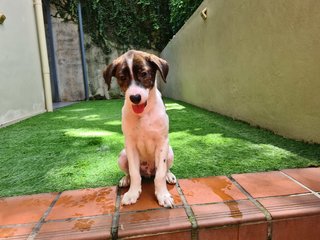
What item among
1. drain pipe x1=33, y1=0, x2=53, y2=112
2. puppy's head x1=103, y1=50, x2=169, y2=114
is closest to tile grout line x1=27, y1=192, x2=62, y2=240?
puppy's head x1=103, y1=50, x2=169, y2=114

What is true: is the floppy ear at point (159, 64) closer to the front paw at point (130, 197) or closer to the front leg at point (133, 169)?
the front leg at point (133, 169)

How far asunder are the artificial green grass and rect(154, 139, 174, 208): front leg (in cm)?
34

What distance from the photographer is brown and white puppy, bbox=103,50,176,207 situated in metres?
1.44

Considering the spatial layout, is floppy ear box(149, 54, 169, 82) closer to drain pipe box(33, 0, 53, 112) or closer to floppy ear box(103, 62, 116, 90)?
floppy ear box(103, 62, 116, 90)

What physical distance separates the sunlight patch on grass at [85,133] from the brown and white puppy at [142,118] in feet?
6.02

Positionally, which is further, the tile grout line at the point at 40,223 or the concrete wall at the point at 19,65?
the concrete wall at the point at 19,65

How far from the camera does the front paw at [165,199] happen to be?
146 centimetres

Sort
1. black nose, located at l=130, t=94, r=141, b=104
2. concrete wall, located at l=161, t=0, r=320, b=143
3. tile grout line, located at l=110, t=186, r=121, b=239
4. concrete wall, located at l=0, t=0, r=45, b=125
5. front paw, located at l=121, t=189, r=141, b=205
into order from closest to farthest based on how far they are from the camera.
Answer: tile grout line, located at l=110, t=186, r=121, b=239 → black nose, located at l=130, t=94, r=141, b=104 → front paw, located at l=121, t=189, r=141, b=205 → concrete wall, located at l=161, t=0, r=320, b=143 → concrete wall, located at l=0, t=0, r=45, b=125

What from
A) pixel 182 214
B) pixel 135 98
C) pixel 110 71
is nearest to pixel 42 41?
pixel 110 71

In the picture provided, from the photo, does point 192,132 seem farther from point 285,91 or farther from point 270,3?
point 270,3

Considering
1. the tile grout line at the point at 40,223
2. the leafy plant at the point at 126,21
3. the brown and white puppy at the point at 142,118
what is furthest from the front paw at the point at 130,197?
the leafy plant at the point at 126,21

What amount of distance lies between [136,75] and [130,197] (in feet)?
2.28

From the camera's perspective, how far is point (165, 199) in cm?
149

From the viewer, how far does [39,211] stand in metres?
1.49
